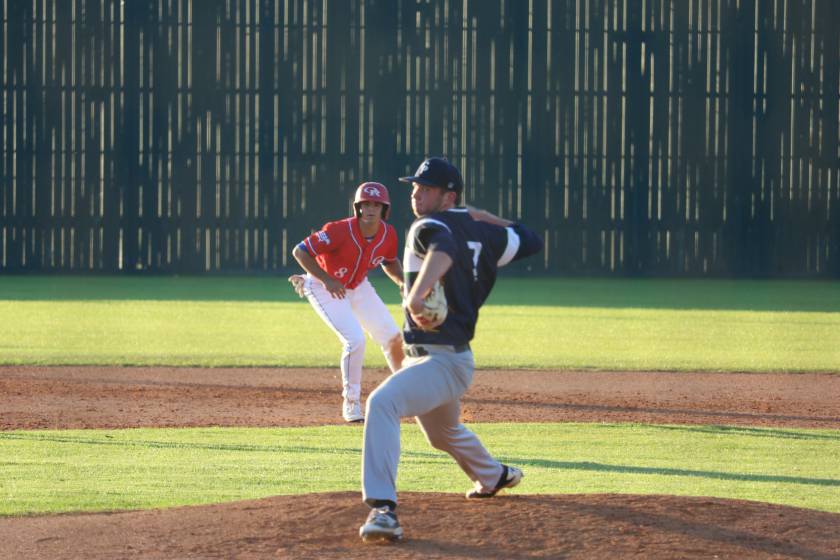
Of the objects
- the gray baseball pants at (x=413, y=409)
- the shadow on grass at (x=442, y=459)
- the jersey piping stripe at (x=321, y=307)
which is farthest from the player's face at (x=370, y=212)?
the gray baseball pants at (x=413, y=409)

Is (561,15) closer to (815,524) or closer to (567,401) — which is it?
(567,401)

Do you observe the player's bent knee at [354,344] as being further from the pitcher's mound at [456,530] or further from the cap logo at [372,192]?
the pitcher's mound at [456,530]

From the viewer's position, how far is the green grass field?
714 centimetres

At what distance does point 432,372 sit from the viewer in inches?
215

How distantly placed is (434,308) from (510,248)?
479mm

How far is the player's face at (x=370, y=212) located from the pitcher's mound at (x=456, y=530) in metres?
3.41

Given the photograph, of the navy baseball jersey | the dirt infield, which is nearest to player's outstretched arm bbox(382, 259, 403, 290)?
the dirt infield

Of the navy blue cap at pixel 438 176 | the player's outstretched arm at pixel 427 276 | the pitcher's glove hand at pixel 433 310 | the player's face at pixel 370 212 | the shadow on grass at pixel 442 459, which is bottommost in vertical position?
the shadow on grass at pixel 442 459

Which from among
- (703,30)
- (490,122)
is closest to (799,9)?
(703,30)

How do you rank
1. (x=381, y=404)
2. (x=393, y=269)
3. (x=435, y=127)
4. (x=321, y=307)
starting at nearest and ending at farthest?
(x=381, y=404) < (x=393, y=269) < (x=321, y=307) < (x=435, y=127)

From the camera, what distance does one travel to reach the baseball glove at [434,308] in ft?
17.7

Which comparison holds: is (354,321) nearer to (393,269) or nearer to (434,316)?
(393,269)

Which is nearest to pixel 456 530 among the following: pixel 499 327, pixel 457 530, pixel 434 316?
pixel 457 530

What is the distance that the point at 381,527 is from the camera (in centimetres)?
518
